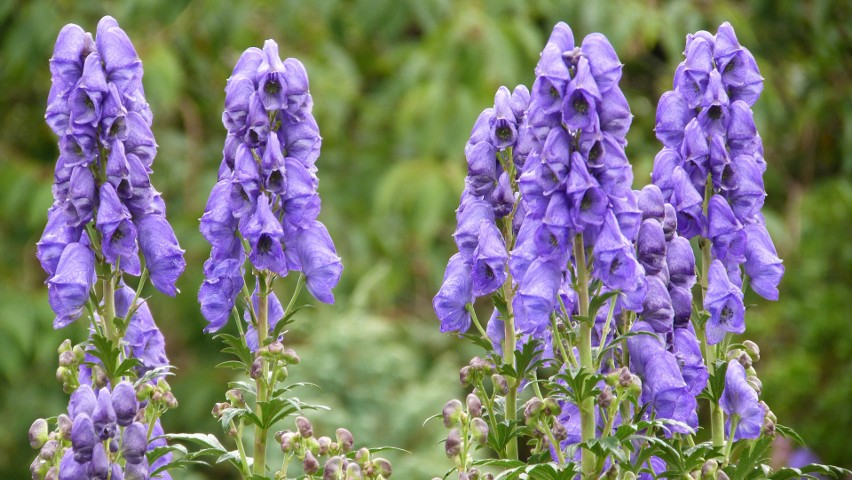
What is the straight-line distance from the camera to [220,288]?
2.19 meters

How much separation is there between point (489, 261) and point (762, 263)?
54 centimetres

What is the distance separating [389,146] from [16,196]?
2.31m

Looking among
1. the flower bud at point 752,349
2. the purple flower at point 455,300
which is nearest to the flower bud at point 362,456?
the purple flower at point 455,300

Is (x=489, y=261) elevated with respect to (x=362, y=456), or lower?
elevated

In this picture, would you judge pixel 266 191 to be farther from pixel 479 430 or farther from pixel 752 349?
pixel 752 349

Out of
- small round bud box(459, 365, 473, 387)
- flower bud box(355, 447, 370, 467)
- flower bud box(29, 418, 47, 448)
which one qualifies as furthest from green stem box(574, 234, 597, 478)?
flower bud box(29, 418, 47, 448)

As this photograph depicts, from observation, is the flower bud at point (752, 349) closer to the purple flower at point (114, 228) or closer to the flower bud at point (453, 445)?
the flower bud at point (453, 445)

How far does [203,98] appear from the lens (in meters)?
7.71

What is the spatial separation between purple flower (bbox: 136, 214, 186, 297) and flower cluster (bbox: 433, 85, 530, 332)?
477mm

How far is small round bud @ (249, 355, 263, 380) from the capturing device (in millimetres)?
2090

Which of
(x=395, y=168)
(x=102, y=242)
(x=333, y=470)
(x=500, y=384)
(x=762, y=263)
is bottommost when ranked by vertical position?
(x=333, y=470)

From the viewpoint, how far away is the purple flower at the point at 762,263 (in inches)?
89.4

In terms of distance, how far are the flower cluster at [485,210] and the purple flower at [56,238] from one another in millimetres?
663

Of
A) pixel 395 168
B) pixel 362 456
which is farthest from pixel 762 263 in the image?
pixel 395 168
